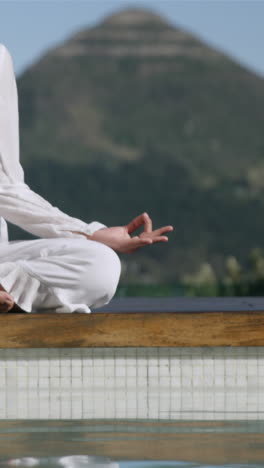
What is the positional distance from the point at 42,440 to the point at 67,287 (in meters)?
0.92

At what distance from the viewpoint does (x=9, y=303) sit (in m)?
3.63

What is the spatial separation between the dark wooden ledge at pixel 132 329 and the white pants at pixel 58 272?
21 cm

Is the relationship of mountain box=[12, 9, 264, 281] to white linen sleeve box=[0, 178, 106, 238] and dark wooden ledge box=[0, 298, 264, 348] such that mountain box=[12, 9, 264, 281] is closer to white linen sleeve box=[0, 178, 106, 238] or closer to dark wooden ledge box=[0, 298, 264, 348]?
white linen sleeve box=[0, 178, 106, 238]

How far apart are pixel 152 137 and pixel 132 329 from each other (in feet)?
240

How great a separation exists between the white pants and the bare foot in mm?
47

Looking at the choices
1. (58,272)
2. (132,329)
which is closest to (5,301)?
(58,272)

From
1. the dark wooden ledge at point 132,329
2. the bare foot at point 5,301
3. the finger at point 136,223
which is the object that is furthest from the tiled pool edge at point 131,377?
the finger at point 136,223

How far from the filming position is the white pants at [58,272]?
A: 3678 mm

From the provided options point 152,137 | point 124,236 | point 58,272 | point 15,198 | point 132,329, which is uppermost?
point 152,137

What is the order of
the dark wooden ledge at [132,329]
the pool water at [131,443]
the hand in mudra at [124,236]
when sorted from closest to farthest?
the pool water at [131,443] < the dark wooden ledge at [132,329] < the hand in mudra at [124,236]

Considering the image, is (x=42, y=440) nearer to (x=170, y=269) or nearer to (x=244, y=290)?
(x=244, y=290)

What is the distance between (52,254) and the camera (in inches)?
146

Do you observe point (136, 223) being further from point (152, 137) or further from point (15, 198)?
point (152, 137)

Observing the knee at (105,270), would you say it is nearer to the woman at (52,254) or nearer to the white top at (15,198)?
the woman at (52,254)
